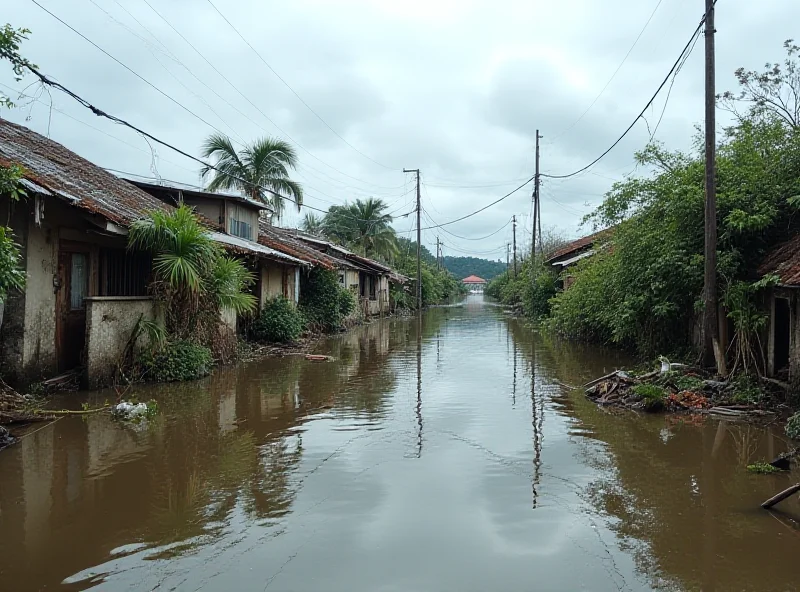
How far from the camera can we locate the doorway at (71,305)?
37.2ft

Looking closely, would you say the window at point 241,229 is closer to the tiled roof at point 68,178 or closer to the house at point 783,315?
the tiled roof at point 68,178

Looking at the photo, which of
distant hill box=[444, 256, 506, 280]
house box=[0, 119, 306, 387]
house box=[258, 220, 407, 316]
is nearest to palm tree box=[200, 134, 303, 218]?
house box=[258, 220, 407, 316]

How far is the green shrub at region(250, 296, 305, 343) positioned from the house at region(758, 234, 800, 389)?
1303cm

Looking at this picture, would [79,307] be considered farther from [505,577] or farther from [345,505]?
[505,577]

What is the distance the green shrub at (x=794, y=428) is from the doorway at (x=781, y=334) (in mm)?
2652

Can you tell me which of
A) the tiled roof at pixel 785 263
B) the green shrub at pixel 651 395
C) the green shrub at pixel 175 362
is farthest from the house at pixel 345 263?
the tiled roof at pixel 785 263

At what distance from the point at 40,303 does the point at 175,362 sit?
2709 millimetres

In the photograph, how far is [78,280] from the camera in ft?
39.2

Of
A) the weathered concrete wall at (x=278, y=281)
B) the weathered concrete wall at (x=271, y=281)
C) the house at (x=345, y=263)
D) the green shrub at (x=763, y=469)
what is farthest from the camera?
the house at (x=345, y=263)

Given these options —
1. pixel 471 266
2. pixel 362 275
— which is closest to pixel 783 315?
pixel 362 275

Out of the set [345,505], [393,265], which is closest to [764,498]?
[345,505]

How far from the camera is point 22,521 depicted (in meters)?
5.45

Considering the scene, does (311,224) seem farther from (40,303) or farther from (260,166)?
(40,303)

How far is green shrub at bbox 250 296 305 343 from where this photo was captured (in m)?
19.0
